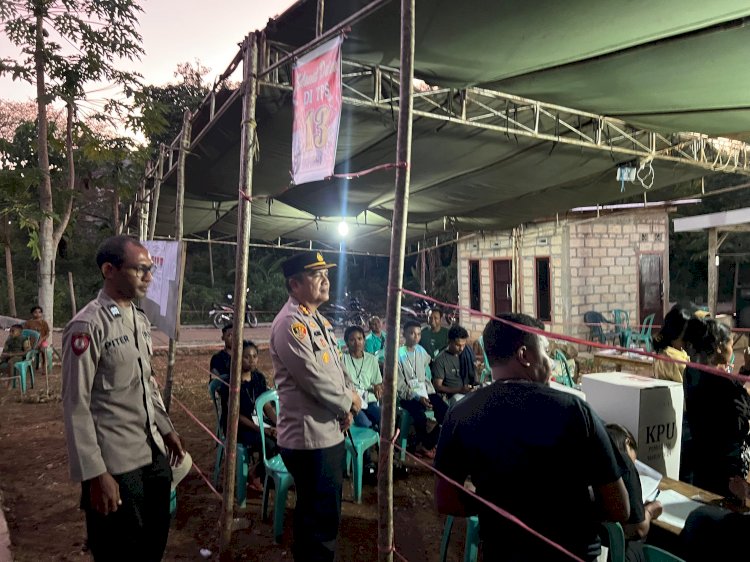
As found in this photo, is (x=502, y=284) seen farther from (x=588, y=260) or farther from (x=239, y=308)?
(x=239, y=308)

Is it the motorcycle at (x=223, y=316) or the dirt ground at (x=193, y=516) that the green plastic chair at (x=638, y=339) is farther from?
the motorcycle at (x=223, y=316)

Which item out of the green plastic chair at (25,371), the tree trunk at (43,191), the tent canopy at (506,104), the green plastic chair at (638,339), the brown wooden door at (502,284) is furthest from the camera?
the brown wooden door at (502,284)

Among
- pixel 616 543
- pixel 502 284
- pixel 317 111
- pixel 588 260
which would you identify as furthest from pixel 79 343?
pixel 502 284

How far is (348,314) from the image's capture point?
1855cm

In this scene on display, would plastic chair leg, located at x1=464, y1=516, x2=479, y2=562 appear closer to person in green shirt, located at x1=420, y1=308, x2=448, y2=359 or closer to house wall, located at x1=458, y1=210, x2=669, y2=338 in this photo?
person in green shirt, located at x1=420, y1=308, x2=448, y2=359

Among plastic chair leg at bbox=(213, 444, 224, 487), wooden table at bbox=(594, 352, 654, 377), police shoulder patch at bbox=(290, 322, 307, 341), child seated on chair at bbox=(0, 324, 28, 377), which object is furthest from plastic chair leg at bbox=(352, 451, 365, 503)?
child seated on chair at bbox=(0, 324, 28, 377)

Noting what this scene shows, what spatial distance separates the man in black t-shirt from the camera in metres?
1.49

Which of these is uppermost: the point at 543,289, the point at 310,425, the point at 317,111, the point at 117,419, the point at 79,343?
the point at 317,111

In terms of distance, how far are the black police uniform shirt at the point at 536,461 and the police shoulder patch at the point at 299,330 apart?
1174 mm

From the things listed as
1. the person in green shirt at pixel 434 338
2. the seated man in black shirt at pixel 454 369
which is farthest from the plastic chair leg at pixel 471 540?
the person in green shirt at pixel 434 338

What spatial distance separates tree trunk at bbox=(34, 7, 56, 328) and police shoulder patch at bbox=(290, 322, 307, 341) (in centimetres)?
782

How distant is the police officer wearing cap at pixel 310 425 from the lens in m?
2.52

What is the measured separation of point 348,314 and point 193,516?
578 inches

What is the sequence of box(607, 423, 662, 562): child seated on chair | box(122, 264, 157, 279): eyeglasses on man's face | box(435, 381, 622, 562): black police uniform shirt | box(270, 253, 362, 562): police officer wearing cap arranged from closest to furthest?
1. box(435, 381, 622, 562): black police uniform shirt
2. box(607, 423, 662, 562): child seated on chair
3. box(122, 264, 157, 279): eyeglasses on man's face
4. box(270, 253, 362, 562): police officer wearing cap
